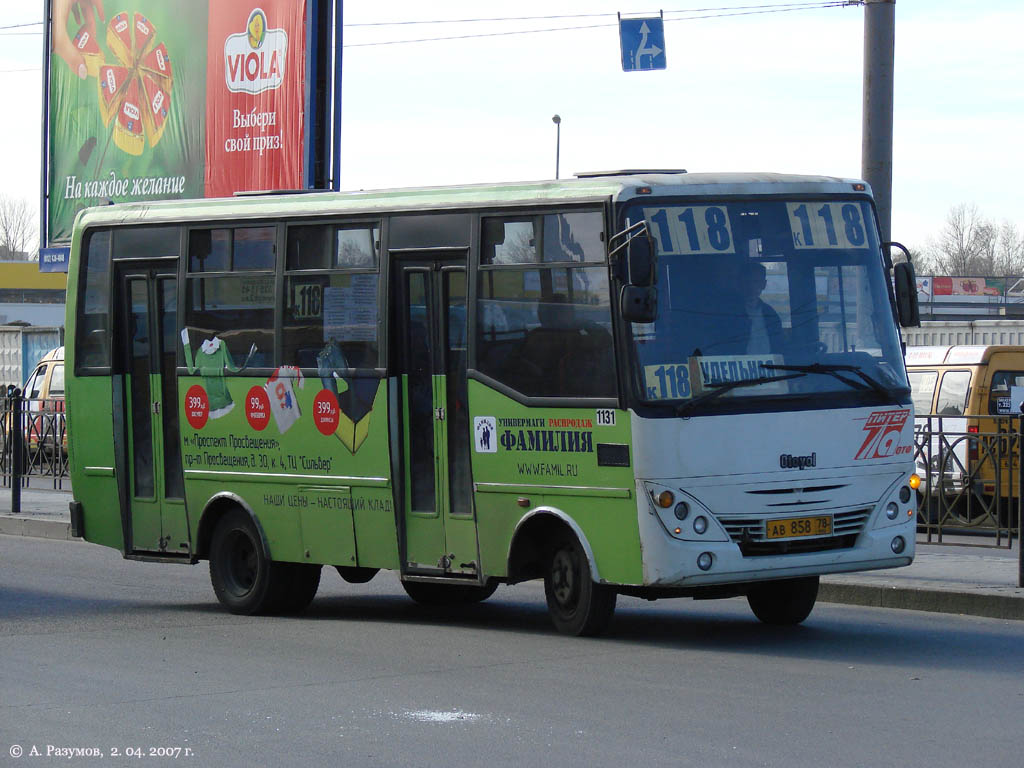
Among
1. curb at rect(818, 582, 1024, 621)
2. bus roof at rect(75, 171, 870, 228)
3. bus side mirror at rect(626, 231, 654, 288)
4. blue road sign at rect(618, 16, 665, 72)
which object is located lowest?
curb at rect(818, 582, 1024, 621)

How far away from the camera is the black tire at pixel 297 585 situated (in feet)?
40.7

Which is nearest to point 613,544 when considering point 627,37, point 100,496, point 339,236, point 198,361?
point 339,236

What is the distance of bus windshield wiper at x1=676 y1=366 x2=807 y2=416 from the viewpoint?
31.9 ft

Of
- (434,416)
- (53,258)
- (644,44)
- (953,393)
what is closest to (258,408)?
(434,416)

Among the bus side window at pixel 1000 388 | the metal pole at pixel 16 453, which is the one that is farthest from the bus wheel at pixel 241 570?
the bus side window at pixel 1000 388

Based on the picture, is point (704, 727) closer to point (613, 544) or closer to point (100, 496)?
point (613, 544)

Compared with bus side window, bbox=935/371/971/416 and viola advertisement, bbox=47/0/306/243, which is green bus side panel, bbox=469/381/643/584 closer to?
bus side window, bbox=935/371/971/416

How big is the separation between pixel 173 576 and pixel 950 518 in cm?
778

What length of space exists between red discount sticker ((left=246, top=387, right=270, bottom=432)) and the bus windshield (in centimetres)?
358

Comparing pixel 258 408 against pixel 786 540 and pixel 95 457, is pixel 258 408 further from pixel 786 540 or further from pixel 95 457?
pixel 786 540

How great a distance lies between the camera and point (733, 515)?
9.80 metres

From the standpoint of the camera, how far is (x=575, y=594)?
10391 mm

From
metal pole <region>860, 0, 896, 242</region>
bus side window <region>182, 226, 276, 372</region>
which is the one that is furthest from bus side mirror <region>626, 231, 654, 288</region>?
metal pole <region>860, 0, 896, 242</region>

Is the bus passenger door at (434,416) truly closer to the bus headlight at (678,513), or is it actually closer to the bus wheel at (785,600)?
the bus headlight at (678,513)
